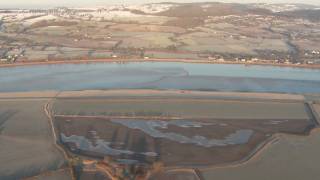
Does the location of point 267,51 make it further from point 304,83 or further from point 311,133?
point 311,133

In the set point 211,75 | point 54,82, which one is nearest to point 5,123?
point 54,82

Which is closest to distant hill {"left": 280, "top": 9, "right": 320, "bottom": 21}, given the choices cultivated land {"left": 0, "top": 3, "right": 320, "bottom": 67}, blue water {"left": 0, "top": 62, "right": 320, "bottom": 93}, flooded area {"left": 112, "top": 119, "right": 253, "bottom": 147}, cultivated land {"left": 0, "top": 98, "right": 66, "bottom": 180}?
cultivated land {"left": 0, "top": 3, "right": 320, "bottom": 67}

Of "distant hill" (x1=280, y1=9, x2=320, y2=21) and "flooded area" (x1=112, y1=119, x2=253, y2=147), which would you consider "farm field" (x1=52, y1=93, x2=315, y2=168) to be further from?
"distant hill" (x1=280, y1=9, x2=320, y2=21)

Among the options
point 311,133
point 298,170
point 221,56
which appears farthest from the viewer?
point 221,56

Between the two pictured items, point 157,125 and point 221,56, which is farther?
point 221,56

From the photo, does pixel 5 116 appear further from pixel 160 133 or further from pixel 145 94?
pixel 145 94

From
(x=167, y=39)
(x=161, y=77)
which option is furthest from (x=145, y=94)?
(x=167, y=39)
